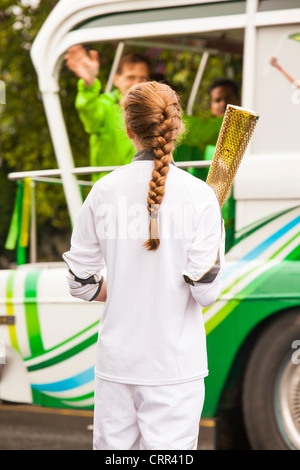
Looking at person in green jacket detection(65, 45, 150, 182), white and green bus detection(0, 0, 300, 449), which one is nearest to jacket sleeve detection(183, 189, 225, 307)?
white and green bus detection(0, 0, 300, 449)

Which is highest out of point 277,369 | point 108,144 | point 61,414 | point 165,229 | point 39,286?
point 108,144

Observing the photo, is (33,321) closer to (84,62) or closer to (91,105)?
(91,105)

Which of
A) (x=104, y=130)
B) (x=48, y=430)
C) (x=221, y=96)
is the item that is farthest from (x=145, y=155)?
(x=48, y=430)

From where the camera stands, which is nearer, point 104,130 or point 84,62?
point 84,62

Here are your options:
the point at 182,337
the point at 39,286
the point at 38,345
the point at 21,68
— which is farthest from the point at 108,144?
the point at 21,68

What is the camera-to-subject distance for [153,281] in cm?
262

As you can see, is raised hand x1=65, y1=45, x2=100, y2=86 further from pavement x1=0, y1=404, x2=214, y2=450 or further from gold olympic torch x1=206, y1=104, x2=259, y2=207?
pavement x1=0, y1=404, x2=214, y2=450

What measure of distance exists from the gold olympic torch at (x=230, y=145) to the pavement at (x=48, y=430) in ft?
8.96

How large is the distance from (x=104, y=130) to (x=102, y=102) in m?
0.17

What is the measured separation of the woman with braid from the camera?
2613mm

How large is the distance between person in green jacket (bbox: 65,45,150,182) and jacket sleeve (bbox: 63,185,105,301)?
1.85 m

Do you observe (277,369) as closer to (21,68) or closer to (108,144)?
(108,144)

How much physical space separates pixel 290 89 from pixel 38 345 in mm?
2004

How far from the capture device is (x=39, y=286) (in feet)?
14.9
